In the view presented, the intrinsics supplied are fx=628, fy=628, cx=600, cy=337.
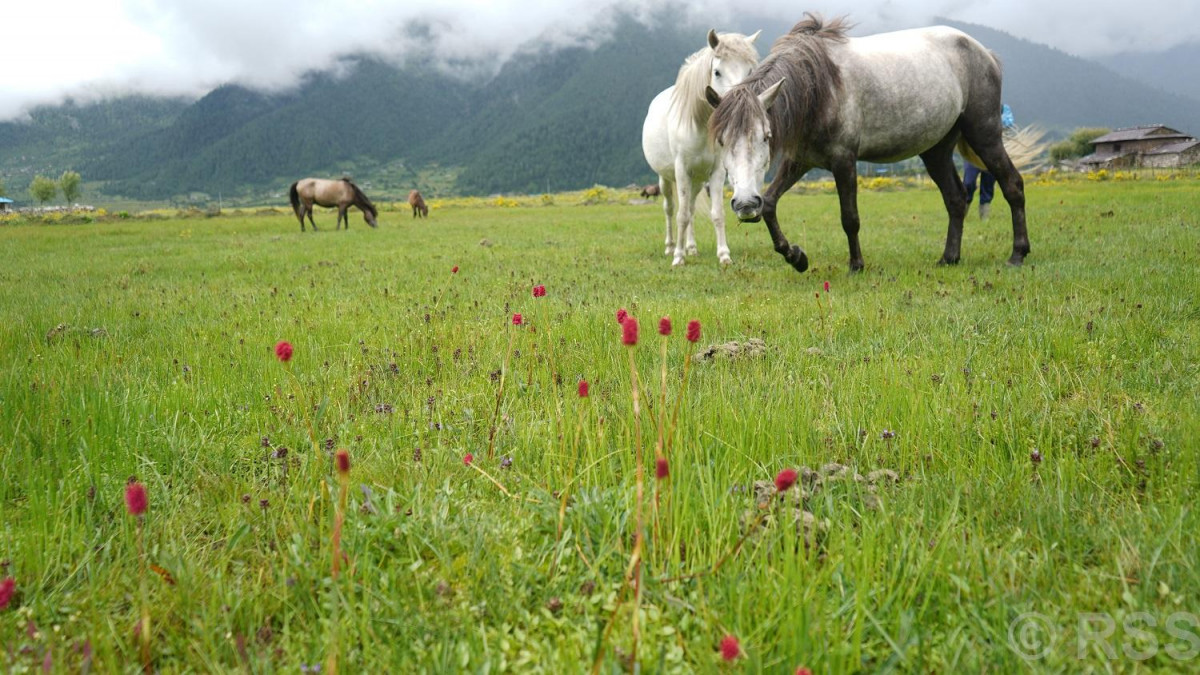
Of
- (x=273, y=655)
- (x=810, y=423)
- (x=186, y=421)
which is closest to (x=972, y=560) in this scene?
(x=810, y=423)

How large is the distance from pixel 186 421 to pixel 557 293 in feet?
14.1

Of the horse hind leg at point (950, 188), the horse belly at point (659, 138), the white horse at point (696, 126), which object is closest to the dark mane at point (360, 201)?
the horse belly at point (659, 138)

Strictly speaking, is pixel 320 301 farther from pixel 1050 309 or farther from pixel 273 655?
pixel 1050 309

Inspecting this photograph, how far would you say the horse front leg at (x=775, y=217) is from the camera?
7.05 meters

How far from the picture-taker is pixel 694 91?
896 centimetres

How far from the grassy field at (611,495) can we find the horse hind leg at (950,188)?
2.99 m

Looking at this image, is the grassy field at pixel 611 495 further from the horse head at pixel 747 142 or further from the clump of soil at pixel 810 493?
the horse head at pixel 747 142

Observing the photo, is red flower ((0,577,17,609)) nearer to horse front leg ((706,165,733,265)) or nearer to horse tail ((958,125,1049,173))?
horse front leg ((706,165,733,265))

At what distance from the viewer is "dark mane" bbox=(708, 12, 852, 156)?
20.3 ft

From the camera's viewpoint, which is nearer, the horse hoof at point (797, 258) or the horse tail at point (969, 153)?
the horse hoof at point (797, 258)

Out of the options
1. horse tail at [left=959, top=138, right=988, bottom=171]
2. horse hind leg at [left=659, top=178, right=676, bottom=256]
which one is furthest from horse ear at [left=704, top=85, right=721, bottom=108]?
horse hind leg at [left=659, top=178, right=676, bottom=256]

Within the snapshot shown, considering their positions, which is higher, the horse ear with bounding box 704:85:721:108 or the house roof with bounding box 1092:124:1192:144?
the house roof with bounding box 1092:124:1192:144

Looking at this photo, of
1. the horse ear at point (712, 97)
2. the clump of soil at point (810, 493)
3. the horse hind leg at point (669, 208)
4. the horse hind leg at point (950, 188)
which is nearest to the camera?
the clump of soil at point (810, 493)

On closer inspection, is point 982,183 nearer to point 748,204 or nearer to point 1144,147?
point 748,204
